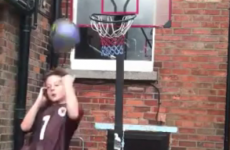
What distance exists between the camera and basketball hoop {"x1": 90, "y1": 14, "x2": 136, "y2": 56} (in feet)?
15.8

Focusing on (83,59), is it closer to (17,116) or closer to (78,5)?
(78,5)

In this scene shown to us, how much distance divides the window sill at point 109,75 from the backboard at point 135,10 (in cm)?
62

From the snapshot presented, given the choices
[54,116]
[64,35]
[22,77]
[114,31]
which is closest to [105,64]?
[22,77]

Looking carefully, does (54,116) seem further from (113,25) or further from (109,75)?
(109,75)

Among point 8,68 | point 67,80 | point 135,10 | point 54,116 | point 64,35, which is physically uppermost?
point 135,10

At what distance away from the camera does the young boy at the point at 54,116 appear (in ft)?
14.3

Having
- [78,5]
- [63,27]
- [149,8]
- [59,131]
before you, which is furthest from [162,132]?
[78,5]

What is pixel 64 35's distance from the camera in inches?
203

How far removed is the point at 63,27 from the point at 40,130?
3.97 feet

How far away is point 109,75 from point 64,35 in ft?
4.37

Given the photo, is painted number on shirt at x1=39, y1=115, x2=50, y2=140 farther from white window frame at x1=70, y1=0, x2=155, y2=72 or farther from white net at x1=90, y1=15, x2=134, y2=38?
white window frame at x1=70, y1=0, x2=155, y2=72

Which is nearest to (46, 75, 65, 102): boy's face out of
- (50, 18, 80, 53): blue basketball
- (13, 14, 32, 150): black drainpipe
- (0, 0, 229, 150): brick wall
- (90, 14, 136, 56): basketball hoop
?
(90, 14, 136, 56): basketball hoop

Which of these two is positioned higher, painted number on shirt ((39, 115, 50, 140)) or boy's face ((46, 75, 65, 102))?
boy's face ((46, 75, 65, 102))

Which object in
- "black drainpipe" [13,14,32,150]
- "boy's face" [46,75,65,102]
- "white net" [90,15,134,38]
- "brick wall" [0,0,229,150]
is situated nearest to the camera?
"boy's face" [46,75,65,102]
